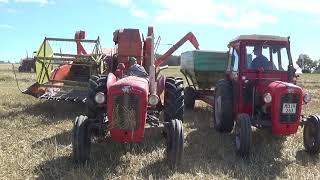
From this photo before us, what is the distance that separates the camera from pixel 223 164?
7.43 m

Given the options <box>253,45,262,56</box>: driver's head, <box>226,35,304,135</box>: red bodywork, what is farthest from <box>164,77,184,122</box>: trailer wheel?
<box>253,45,262,56</box>: driver's head

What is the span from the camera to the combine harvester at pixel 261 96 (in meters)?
7.93

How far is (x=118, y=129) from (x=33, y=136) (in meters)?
2.82

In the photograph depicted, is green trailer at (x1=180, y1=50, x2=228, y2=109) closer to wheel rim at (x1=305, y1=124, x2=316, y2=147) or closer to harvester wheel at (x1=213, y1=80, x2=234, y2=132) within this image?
harvester wheel at (x1=213, y1=80, x2=234, y2=132)

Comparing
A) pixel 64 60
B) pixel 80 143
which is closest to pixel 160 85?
pixel 80 143

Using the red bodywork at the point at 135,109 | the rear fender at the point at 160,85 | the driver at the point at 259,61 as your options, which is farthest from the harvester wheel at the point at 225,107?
the red bodywork at the point at 135,109

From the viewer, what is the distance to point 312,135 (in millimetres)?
8258

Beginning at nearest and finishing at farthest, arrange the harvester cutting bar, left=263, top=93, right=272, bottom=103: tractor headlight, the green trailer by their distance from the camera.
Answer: left=263, top=93, right=272, bottom=103: tractor headlight
the harvester cutting bar
the green trailer

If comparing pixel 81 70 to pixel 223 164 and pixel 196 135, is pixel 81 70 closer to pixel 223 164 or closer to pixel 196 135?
pixel 196 135

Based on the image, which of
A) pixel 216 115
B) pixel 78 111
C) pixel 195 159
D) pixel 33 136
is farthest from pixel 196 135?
pixel 78 111

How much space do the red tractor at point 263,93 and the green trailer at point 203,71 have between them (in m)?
3.23

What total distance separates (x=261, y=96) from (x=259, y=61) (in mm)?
845

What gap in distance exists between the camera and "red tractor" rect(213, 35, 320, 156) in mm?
7938

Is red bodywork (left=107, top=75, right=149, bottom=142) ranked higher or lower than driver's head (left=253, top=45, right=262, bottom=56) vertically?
lower
